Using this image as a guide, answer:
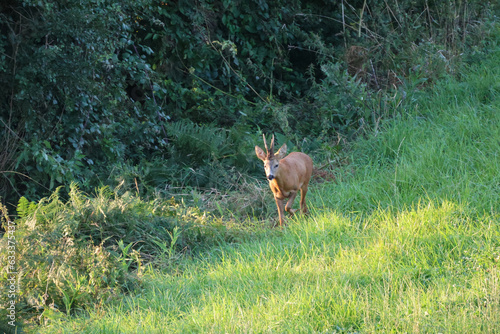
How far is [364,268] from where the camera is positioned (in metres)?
4.57

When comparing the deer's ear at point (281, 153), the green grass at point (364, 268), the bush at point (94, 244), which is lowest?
the bush at point (94, 244)

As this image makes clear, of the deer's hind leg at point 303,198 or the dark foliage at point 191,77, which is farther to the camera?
the dark foliage at point 191,77

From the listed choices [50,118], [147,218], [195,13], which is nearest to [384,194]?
[147,218]

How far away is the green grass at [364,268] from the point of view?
3.92 meters

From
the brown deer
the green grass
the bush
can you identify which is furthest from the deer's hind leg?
the bush

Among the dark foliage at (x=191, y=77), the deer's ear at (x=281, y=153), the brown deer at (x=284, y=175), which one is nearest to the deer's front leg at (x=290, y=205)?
the brown deer at (x=284, y=175)

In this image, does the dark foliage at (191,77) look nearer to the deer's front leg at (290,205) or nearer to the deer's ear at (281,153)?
the deer's front leg at (290,205)

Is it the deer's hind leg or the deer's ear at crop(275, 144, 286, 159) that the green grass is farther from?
the deer's ear at crop(275, 144, 286, 159)

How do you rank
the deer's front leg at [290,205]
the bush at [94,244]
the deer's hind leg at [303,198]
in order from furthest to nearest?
the deer's hind leg at [303,198], the deer's front leg at [290,205], the bush at [94,244]

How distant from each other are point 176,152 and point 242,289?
4.18 metres

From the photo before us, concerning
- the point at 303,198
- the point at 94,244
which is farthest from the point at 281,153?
the point at 94,244

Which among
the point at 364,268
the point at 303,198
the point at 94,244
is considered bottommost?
the point at 94,244

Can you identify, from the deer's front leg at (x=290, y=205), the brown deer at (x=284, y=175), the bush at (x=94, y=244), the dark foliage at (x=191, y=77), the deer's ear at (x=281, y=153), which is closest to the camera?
the bush at (x=94, y=244)

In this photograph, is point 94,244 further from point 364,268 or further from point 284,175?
point 364,268
